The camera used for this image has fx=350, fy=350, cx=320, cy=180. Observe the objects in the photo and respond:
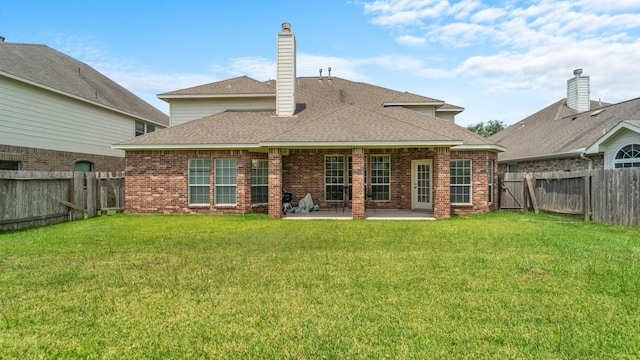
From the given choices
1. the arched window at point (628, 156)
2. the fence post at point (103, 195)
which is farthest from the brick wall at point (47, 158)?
the arched window at point (628, 156)

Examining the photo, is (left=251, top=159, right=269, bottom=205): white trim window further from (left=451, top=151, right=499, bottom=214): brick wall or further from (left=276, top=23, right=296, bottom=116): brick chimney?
(left=451, top=151, right=499, bottom=214): brick wall

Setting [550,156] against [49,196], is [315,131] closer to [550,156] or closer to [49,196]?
[49,196]

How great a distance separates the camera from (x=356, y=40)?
47.9 feet

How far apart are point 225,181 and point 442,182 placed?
810 centimetres

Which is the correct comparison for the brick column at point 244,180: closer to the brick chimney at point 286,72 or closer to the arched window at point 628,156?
the brick chimney at point 286,72

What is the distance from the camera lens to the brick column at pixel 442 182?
478 inches

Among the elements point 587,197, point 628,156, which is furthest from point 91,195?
point 628,156

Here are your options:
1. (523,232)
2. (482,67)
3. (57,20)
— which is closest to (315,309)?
(523,232)

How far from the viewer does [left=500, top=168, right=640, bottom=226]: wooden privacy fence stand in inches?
396

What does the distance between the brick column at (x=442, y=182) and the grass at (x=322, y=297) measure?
3777 mm

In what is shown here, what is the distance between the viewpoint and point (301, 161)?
15.2 meters

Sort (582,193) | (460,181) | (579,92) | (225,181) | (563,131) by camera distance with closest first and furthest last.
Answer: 1. (582,193)
2. (225,181)
3. (460,181)
4. (563,131)
5. (579,92)

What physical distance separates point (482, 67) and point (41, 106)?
25097mm

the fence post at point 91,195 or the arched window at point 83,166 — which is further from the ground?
the arched window at point 83,166
